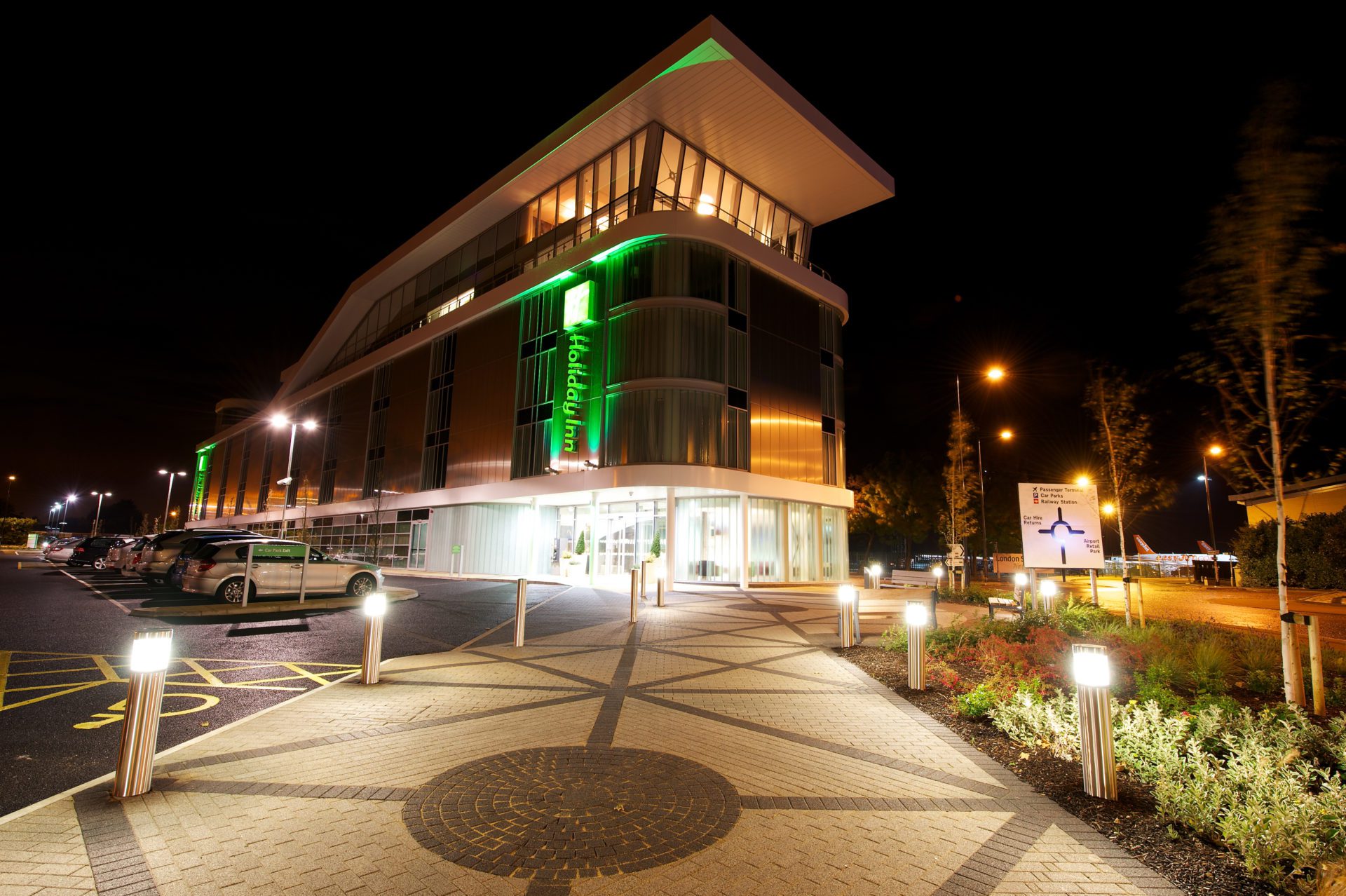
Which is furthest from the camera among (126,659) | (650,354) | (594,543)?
(594,543)

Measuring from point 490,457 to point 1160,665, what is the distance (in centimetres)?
2964

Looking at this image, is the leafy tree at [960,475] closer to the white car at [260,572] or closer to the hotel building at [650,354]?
the hotel building at [650,354]

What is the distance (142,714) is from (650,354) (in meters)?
22.7

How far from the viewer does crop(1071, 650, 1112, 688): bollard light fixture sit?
15.5ft

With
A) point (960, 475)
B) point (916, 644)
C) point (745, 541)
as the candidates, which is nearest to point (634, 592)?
point (916, 644)

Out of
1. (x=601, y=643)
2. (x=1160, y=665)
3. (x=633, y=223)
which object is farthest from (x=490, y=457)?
(x=1160, y=665)

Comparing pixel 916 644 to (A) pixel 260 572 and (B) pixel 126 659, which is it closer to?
(B) pixel 126 659

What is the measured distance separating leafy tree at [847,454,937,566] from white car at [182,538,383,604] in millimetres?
38335

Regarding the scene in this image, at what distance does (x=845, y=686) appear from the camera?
8.35 metres

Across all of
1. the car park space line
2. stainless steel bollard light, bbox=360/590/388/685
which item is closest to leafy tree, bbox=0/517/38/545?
the car park space line

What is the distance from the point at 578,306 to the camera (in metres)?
28.5

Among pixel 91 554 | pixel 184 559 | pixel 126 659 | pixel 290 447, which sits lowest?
pixel 126 659

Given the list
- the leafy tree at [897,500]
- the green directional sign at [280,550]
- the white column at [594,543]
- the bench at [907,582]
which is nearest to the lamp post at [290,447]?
the green directional sign at [280,550]

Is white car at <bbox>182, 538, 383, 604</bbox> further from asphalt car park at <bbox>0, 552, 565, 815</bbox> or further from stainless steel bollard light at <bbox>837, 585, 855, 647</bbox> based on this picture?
stainless steel bollard light at <bbox>837, 585, 855, 647</bbox>
